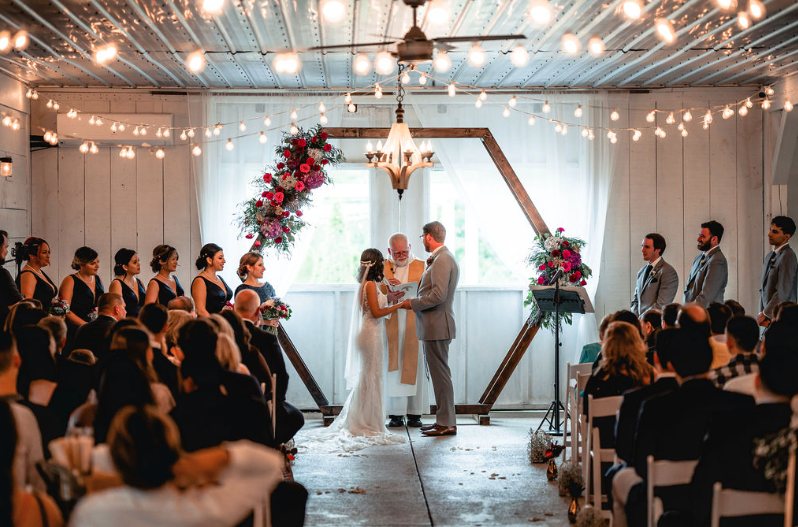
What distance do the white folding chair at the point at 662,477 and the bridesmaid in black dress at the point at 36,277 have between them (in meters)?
5.09

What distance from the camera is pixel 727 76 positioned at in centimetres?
823

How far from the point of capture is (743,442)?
2.91 meters

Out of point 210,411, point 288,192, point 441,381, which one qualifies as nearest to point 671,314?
point 441,381

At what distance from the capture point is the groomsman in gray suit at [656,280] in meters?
7.44

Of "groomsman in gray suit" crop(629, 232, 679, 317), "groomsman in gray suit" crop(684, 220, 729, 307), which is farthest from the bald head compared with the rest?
"groomsman in gray suit" crop(684, 220, 729, 307)

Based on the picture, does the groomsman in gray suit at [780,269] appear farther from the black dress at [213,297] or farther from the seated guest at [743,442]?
the black dress at [213,297]

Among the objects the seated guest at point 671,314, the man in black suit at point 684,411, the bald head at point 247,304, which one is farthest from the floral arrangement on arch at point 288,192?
the man in black suit at point 684,411

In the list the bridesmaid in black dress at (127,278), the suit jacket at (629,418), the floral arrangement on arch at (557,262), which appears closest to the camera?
the suit jacket at (629,418)

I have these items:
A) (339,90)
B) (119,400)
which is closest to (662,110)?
(339,90)

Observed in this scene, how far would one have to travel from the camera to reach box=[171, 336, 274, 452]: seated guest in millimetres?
3092

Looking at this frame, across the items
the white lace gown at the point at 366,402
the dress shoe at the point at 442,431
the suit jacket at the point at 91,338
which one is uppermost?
the suit jacket at the point at 91,338

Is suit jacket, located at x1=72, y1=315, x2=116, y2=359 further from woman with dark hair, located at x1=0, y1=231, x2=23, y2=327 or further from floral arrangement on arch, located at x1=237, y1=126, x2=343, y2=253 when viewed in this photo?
floral arrangement on arch, located at x1=237, y1=126, x2=343, y2=253

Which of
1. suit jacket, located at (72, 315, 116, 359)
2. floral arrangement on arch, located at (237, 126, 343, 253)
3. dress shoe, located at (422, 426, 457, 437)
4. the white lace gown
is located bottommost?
dress shoe, located at (422, 426, 457, 437)

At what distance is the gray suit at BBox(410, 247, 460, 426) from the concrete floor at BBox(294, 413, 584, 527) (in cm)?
40
